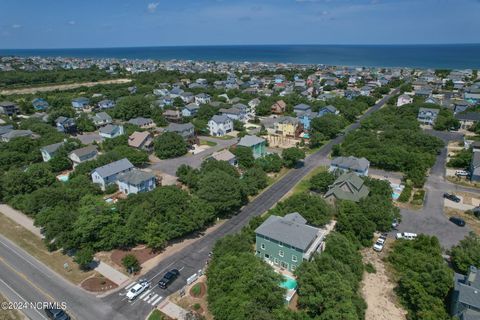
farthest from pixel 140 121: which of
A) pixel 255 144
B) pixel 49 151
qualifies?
pixel 255 144

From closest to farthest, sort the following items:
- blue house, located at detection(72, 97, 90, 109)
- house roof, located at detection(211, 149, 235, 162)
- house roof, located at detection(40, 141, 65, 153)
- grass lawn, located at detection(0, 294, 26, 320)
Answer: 1. grass lawn, located at detection(0, 294, 26, 320)
2. house roof, located at detection(211, 149, 235, 162)
3. house roof, located at detection(40, 141, 65, 153)
4. blue house, located at detection(72, 97, 90, 109)

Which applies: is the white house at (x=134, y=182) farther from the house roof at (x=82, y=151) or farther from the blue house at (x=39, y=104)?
the blue house at (x=39, y=104)

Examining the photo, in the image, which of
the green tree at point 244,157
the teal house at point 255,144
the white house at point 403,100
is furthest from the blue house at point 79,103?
the white house at point 403,100

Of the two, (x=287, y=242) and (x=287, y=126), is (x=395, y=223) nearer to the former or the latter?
(x=287, y=242)

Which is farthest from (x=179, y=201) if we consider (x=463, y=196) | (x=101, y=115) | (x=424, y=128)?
(x=424, y=128)

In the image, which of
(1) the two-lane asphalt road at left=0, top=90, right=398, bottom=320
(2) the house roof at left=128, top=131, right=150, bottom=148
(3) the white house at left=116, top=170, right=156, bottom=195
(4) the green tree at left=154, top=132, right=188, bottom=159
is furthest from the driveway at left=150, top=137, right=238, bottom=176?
(1) the two-lane asphalt road at left=0, top=90, right=398, bottom=320

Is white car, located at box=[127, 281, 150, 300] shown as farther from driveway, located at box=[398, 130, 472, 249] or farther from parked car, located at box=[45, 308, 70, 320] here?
driveway, located at box=[398, 130, 472, 249]
